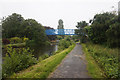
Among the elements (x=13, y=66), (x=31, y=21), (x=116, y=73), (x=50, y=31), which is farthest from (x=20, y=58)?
(x=50, y=31)

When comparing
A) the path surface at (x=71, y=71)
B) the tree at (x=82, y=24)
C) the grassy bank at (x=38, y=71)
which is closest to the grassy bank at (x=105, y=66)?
the path surface at (x=71, y=71)

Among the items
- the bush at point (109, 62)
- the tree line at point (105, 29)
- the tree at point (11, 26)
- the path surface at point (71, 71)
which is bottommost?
the path surface at point (71, 71)

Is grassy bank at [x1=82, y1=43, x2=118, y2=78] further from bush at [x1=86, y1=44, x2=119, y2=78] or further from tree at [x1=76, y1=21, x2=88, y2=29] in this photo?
tree at [x1=76, y1=21, x2=88, y2=29]

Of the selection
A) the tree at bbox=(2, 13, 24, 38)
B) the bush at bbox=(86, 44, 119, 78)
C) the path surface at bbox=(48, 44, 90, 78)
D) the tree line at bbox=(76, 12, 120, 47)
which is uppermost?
the tree at bbox=(2, 13, 24, 38)

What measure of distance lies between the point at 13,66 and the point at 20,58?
0.67 meters

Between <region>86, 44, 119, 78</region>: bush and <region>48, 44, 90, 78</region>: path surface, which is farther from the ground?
<region>86, 44, 119, 78</region>: bush

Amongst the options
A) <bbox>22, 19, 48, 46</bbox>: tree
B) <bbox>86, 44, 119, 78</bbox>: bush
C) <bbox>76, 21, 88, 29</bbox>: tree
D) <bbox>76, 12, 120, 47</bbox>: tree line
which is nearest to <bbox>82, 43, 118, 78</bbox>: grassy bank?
<bbox>86, 44, 119, 78</bbox>: bush

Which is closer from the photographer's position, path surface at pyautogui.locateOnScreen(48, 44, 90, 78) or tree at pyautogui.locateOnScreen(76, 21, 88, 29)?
path surface at pyautogui.locateOnScreen(48, 44, 90, 78)

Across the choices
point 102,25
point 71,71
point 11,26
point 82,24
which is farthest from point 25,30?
point 71,71

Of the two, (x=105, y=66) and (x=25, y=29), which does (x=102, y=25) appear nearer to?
(x=105, y=66)

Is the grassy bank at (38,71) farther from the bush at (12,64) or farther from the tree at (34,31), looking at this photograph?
the tree at (34,31)

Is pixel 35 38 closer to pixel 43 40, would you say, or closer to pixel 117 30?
pixel 43 40

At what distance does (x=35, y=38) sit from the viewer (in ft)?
100

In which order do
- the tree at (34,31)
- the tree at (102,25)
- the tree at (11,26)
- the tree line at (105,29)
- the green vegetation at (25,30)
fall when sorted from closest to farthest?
the tree line at (105,29) → the tree at (102,25) → the tree at (34,31) → the green vegetation at (25,30) → the tree at (11,26)
